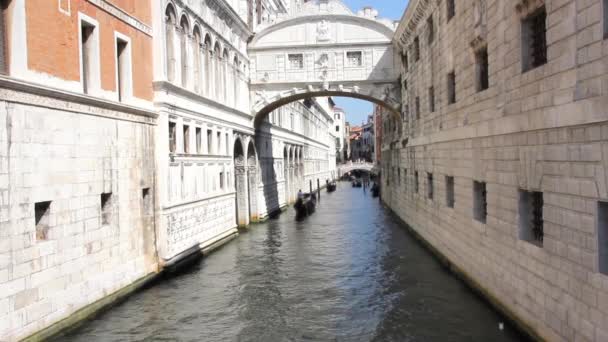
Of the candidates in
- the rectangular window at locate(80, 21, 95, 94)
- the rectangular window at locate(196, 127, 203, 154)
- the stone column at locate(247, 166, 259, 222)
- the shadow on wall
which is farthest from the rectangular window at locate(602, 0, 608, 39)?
the shadow on wall

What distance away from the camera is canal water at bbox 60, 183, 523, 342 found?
8.68 m

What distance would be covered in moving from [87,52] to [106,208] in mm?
2810

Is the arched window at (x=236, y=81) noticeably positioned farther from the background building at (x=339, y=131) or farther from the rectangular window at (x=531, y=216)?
the background building at (x=339, y=131)

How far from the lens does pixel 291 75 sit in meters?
21.3

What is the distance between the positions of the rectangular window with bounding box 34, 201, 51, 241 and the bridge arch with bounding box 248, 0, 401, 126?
1395 cm

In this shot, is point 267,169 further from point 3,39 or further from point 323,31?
point 3,39

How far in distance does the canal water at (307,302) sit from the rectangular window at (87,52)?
13.2 ft

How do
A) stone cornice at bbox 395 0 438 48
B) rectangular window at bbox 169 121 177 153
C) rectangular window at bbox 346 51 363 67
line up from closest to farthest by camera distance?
1. rectangular window at bbox 169 121 177 153
2. stone cornice at bbox 395 0 438 48
3. rectangular window at bbox 346 51 363 67

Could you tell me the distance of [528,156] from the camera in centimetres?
740

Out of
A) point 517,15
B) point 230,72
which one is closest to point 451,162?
point 517,15

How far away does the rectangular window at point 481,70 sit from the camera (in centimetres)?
990

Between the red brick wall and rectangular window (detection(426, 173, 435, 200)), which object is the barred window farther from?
the red brick wall

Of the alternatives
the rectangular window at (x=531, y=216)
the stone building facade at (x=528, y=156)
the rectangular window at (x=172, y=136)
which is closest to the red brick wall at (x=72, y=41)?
the rectangular window at (x=172, y=136)

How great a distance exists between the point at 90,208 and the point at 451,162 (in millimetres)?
7425
